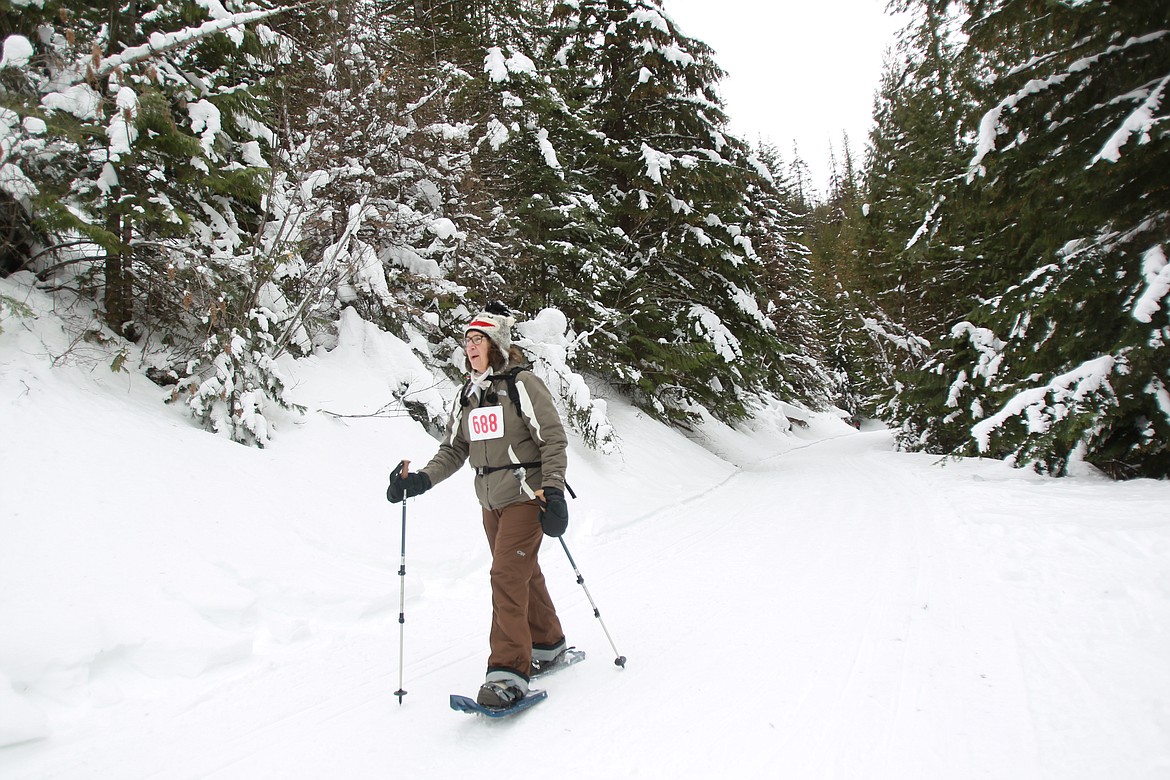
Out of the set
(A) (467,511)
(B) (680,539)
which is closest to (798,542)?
(B) (680,539)

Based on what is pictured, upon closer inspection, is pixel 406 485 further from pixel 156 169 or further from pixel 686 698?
pixel 156 169

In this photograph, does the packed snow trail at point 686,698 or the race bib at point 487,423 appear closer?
the packed snow trail at point 686,698

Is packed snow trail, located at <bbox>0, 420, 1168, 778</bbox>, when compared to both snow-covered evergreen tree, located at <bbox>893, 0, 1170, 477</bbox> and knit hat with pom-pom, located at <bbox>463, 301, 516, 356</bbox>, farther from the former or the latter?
snow-covered evergreen tree, located at <bbox>893, 0, 1170, 477</bbox>

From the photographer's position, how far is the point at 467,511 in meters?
6.94

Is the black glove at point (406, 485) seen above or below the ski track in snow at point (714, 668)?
above

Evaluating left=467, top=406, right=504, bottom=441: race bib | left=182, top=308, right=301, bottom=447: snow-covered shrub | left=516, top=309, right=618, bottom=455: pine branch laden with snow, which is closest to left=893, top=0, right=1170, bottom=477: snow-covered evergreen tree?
left=516, top=309, right=618, bottom=455: pine branch laden with snow

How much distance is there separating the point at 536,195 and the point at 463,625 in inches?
319

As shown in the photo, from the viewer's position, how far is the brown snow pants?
3.15 meters

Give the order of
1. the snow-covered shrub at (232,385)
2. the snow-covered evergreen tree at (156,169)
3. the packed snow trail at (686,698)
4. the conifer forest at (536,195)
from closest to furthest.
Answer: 1. the packed snow trail at (686,698)
2. the snow-covered evergreen tree at (156,169)
3. the conifer forest at (536,195)
4. the snow-covered shrub at (232,385)

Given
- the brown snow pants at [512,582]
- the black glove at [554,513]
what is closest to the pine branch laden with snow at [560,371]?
the brown snow pants at [512,582]

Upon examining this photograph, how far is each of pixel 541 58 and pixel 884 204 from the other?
1128 centimetres

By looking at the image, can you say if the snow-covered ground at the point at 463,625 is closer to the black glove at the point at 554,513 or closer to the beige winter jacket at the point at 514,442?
the black glove at the point at 554,513

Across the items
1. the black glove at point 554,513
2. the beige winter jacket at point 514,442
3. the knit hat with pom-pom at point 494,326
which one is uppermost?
the knit hat with pom-pom at point 494,326

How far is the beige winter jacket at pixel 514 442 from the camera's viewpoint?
3.37m
